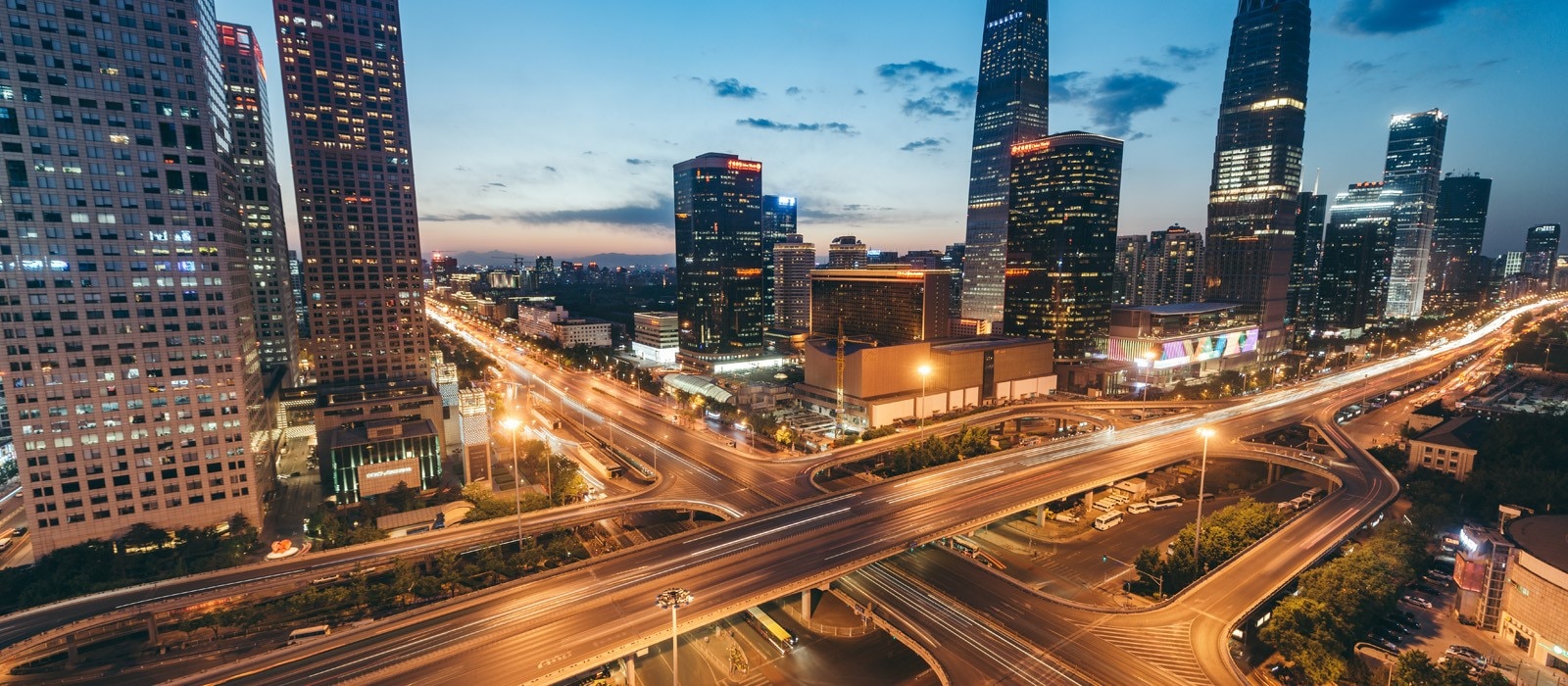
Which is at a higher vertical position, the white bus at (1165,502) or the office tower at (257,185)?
the office tower at (257,185)

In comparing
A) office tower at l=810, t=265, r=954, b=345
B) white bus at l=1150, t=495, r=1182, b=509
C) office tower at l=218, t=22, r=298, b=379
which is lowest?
white bus at l=1150, t=495, r=1182, b=509

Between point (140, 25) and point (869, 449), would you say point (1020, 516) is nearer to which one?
point (869, 449)

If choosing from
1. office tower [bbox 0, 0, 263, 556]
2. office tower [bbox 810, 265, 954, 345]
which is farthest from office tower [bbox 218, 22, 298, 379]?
office tower [bbox 810, 265, 954, 345]

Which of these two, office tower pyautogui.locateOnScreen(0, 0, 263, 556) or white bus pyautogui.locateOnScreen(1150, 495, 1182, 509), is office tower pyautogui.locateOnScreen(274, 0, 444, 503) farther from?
white bus pyautogui.locateOnScreen(1150, 495, 1182, 509)

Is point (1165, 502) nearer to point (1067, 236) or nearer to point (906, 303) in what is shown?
point (1067, 236)

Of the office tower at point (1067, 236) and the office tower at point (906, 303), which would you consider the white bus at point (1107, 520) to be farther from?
the office tower at point (1067, 236)

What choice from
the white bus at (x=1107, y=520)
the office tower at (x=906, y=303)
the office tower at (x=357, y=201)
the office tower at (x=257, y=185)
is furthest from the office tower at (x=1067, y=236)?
the office tower at (x=257, y=185)
